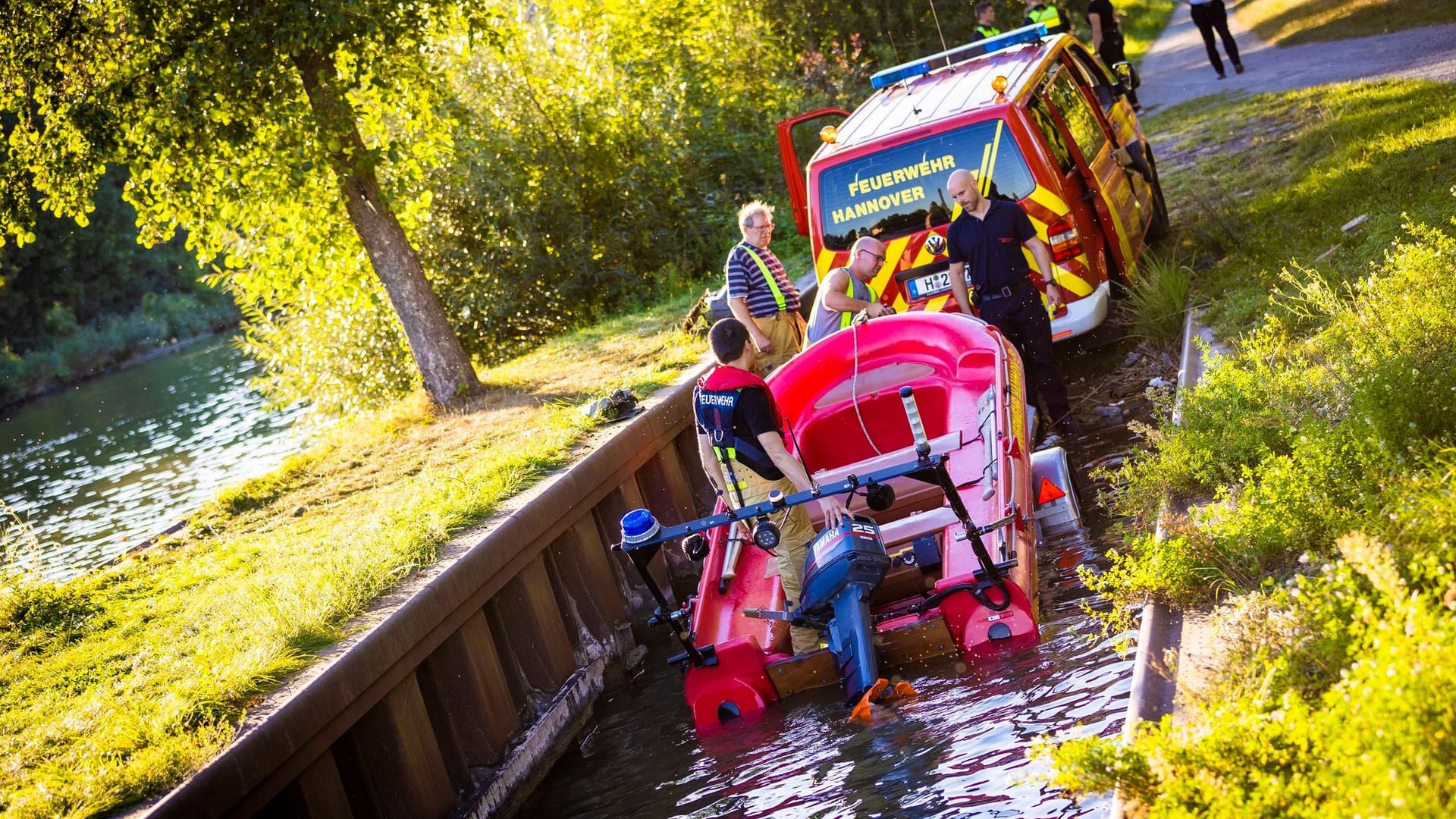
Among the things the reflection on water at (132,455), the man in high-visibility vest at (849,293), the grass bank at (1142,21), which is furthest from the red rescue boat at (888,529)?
the grass bank at (1142,21)

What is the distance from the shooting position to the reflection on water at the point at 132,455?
51.9 ft

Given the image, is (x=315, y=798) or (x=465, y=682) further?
(x=465, y=682)

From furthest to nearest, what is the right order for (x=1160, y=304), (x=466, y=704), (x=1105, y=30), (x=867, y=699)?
(x=1105, y=30)
(x=1160, y=304)
(x=466, y=704)
(x=867, y=699)

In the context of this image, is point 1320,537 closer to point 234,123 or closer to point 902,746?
point 902,746

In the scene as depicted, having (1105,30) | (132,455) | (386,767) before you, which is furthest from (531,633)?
(132,455)

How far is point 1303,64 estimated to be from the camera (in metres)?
18.2

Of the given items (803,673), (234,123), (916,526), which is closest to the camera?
(803,673)

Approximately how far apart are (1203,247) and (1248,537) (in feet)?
21.8

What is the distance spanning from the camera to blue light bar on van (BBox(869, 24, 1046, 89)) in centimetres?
1096

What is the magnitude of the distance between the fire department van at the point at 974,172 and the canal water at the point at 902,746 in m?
2.59

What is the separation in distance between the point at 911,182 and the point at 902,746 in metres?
4.91

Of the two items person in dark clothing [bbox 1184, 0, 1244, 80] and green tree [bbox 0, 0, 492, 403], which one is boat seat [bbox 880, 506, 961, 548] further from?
person in dark clothing [bbox 1184, 0, 1244, 80]

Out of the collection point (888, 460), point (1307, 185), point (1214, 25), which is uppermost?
point (1214, 25)

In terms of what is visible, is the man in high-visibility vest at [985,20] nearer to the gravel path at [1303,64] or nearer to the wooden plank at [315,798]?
the gravel path at [1303,64]
